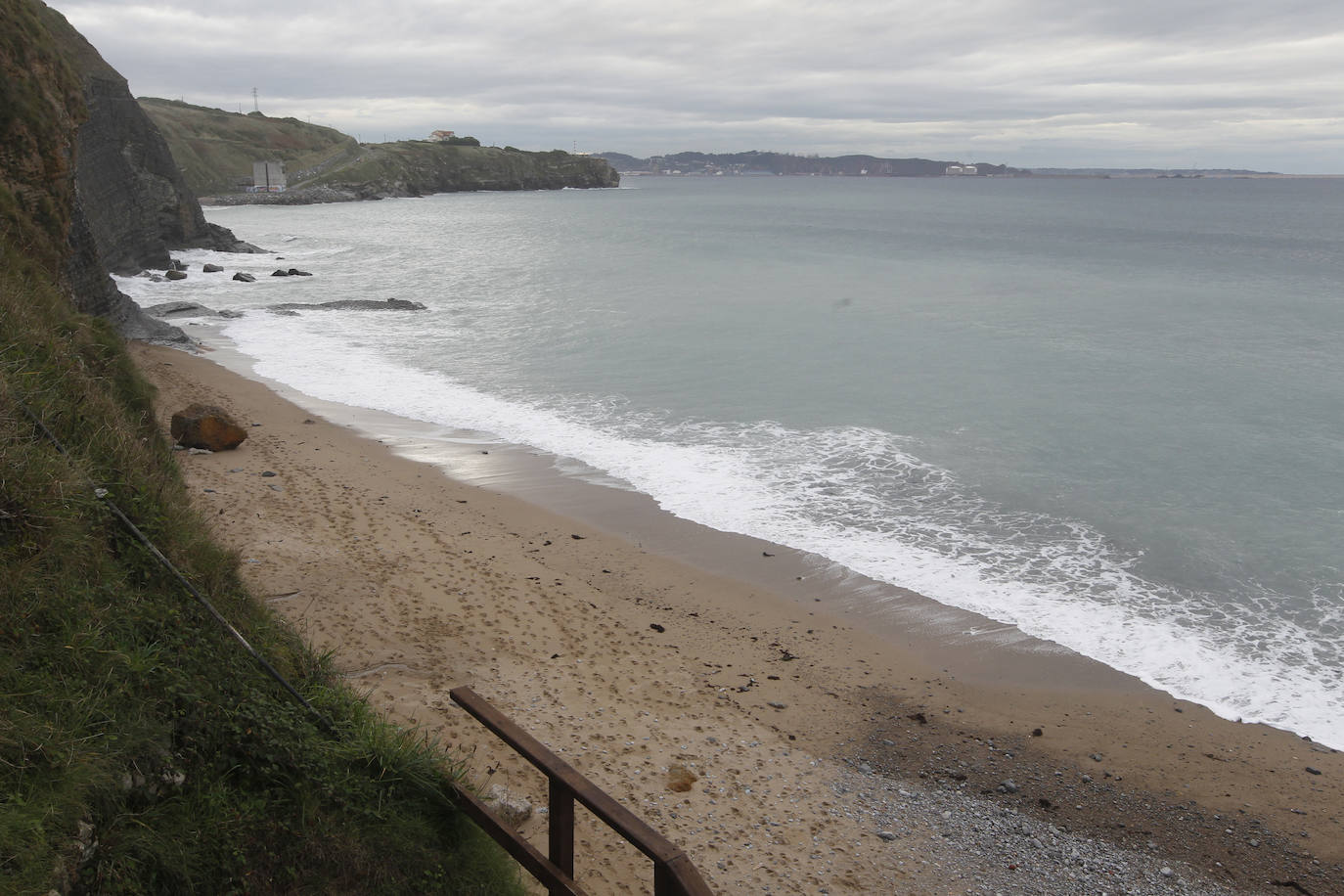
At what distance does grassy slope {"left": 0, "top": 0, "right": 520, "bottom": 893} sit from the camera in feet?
13.3

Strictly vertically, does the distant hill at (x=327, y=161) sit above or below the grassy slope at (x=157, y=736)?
above

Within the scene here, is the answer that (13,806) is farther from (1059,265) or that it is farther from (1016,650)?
(1059,265)

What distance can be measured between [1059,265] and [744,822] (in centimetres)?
5663

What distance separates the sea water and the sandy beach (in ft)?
4.12

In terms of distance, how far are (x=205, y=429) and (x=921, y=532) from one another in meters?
11.9

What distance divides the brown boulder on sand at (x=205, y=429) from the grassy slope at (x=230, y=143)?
11314 cm

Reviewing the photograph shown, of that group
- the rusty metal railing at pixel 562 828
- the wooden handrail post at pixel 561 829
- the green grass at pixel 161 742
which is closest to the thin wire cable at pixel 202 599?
the green grass at pixel 161 742

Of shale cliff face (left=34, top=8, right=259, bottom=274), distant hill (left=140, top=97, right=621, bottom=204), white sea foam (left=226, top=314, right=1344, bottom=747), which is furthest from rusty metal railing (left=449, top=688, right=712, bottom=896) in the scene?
distant hill (left=140, top=97, right=621, bottom=204)

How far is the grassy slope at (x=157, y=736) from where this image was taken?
13.3ft

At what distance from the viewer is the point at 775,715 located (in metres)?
9.06

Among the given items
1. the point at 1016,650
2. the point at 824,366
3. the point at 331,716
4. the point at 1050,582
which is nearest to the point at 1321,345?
the point at 824,366

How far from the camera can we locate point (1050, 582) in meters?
12.8

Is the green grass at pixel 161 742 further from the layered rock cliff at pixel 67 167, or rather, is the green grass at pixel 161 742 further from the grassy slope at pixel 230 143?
the grassy slope at pixel 230 143

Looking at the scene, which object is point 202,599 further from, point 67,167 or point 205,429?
point 67,167
